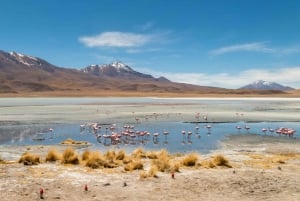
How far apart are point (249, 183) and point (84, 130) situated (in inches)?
761

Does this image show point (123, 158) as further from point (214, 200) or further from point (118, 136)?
point (118, 136)

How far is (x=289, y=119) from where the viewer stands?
40.5 m

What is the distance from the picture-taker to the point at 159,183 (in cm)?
1341

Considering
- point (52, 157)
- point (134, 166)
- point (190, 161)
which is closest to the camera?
point (134, 166)

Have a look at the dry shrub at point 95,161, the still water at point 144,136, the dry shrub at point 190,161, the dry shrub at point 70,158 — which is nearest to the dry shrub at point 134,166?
the dry shrub at point 95,161

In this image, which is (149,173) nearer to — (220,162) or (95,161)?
(95,161)

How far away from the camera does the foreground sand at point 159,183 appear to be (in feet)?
39.3

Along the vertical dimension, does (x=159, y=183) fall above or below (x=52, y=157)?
below

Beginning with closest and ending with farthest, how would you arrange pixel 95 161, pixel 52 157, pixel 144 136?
pixel 95 161
pixel 52 157
pixel 144 136

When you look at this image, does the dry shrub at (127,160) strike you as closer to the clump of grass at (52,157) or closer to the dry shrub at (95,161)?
the dry shrub at (95,161)

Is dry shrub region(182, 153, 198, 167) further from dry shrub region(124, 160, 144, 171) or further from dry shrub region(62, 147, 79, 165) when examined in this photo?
dry shrub region(62, 147, 79, 165)

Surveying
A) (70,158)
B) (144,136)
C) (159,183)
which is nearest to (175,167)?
(159,183)

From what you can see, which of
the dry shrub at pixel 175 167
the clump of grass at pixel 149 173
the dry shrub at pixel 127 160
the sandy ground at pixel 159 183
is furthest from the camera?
the dry shrub at pixel 127 160

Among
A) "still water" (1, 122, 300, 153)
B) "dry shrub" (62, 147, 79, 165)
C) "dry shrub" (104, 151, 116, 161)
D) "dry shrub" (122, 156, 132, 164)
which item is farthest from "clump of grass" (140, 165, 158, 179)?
"still water" (1, 122, 300, 153)
